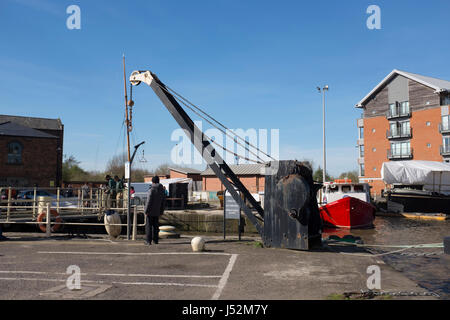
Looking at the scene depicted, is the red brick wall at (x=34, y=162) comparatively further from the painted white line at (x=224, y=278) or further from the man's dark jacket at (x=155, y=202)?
the painted white line at (x=224, y=278)

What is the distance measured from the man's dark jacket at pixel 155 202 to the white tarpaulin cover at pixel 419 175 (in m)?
26.9

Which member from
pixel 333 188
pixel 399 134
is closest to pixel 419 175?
pixel 333 188

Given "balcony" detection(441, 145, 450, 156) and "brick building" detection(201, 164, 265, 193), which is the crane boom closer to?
"brick building" detection(201, 164, 265, 193)

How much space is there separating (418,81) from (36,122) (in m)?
56.6

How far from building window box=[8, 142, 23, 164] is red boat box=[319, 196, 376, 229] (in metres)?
36.0

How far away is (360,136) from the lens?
60.3 m

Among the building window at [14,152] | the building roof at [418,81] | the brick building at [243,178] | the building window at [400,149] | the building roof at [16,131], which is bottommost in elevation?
the brick building at [243,178]

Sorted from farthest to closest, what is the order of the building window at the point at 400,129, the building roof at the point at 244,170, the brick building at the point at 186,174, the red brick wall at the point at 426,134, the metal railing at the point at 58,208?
the brick building at the point at 186,174 < the building roof at the point at 244,170 < the building window at the point at 400,129 < the red brick wall at the point at 426,134 < the metal railing at the point at 58,208

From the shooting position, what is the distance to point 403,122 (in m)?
53.6

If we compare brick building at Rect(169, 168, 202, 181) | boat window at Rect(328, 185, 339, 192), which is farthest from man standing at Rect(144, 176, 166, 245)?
brick building at Rect(169, 168, 202, 181)

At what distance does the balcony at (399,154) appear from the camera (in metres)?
52.5

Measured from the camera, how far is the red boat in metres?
23.3

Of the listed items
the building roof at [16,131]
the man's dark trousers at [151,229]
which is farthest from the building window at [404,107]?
the man's dark trousers at [151,229]

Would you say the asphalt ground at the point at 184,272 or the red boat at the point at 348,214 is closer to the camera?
the asphalt ground at the point at 184,272
